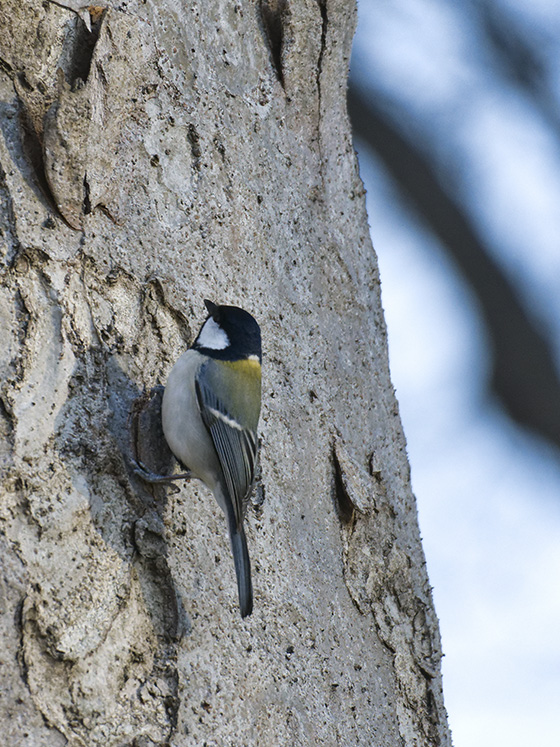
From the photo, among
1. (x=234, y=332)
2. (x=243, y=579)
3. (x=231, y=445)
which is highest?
(x=234, y=332)

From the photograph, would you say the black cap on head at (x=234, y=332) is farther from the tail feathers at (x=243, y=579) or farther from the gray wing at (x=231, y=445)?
the tail feathers at (x=243, y=579)

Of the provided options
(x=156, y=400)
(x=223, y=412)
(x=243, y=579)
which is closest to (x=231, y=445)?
(x=223, y=412)

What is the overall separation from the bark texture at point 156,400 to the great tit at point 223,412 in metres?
0.04

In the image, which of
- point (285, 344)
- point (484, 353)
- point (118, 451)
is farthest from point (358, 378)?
point (484, 353)

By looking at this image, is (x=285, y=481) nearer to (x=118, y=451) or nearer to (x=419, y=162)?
(x=118, y=451)

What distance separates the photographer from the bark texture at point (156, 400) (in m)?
1.42

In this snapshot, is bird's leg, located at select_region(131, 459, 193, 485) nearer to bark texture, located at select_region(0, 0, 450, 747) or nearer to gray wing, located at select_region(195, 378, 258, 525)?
bark texture, located at select_region(0, 0, 450, 747)

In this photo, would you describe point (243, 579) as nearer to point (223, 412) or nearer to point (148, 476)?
point (148, 476)

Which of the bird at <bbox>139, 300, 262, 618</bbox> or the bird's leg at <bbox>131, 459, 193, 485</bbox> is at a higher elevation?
the bird at <bbox>139, 300, 262, 618</bbox>

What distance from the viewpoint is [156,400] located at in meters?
1.70

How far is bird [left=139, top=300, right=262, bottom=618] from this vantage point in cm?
168

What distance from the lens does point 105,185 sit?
1685mm

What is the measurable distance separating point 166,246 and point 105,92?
32 cm

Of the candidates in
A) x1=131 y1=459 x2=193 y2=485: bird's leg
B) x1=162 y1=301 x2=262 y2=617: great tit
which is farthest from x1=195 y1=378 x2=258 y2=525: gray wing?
x1=131 y1=459 x2=193 y2=485: bird's leg
